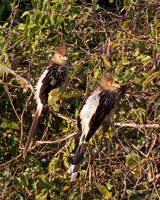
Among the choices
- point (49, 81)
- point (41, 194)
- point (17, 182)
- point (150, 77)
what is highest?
point (150, 77)

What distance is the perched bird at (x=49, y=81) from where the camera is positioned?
3.63 metres

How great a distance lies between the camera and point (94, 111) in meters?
3.56

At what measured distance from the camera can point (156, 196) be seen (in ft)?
9.11

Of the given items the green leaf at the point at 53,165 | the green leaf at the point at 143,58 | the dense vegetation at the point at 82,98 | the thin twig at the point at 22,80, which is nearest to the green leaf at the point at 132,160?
the dense vegetation at the point at 82,98

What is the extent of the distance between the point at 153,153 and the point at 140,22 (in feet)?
4.14

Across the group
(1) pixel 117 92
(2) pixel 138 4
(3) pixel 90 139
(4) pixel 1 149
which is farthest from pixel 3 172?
(2) pixel 138 4

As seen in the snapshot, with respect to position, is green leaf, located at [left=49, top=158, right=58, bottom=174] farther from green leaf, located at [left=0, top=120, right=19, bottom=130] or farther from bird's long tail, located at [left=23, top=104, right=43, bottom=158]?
green leaf, located at [left=0, top=120, right=19, bottom=130]

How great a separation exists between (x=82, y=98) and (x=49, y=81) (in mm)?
352

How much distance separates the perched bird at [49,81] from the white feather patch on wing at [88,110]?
37cm

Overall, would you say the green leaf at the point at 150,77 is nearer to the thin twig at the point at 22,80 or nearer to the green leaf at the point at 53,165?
the green leaf at the point at 53,165

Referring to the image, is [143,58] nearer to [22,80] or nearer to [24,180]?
[22,80]

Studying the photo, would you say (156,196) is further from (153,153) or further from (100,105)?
(100,105)

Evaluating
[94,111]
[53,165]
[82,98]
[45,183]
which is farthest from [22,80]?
[45,183]

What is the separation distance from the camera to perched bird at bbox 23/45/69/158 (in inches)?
143
